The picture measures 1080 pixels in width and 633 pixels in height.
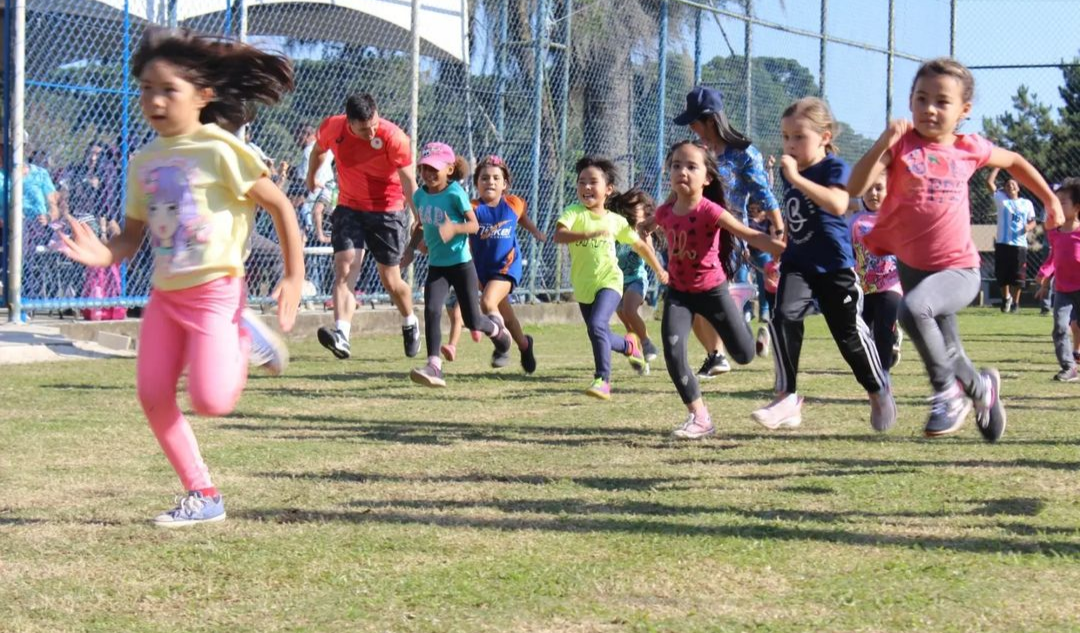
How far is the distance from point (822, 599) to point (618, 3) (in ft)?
43.2

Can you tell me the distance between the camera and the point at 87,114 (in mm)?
12586

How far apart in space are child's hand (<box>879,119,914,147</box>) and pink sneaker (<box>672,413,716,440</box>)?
72.1 inches

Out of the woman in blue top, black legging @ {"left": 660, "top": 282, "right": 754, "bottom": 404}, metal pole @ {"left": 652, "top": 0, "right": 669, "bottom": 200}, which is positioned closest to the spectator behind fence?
metal pole @ {"left": 652, "top": 0, "right": 669, "bottom": 200}

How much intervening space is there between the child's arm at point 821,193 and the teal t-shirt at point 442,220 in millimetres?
4384

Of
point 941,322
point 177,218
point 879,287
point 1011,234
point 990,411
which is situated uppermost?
point 1011,234

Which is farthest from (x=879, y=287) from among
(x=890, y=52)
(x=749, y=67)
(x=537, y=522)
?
(x=890, y=52)

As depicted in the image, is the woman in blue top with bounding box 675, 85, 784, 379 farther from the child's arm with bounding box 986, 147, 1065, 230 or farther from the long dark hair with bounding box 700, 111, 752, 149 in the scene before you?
the child's arm with bounding box 986, 147, 1065, 230

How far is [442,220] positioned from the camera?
10.4 meters

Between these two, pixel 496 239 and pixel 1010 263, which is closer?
pixel 496 239

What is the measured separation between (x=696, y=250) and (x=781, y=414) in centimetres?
90

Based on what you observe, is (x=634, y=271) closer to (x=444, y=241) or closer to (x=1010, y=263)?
(x=444, y=241)

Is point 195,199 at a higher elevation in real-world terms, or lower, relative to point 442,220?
lower

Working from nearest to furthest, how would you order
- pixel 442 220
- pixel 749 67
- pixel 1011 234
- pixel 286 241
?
pixel 286 241, pixel 442 220, pixel 749 67, pixel 1011 234

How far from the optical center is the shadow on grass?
4.76 meters
